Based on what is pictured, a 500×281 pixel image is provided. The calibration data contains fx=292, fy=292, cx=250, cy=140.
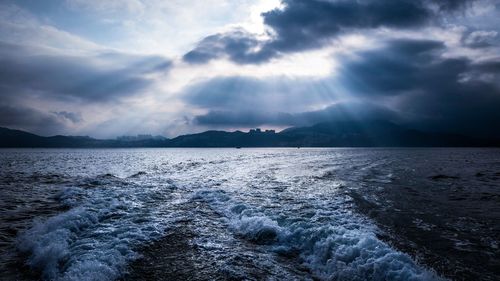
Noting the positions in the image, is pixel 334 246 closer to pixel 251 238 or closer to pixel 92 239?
pixel 251 238

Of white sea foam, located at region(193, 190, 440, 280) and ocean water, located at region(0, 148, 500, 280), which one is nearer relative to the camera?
white sea foam, located at region(193, 190, 440, 280)

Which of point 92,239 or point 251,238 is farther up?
point 92,239

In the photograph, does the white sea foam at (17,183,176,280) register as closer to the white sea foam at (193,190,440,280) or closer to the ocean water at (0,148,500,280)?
the ocean water at (0,148,500,280)

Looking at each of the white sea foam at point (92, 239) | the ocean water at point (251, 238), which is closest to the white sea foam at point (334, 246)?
the ocean water at point (251, 238)

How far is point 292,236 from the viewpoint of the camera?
1103cm

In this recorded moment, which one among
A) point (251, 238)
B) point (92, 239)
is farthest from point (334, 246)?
point (92, 239)

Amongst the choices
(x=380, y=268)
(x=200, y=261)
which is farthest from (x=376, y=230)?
(x=200, y=261)

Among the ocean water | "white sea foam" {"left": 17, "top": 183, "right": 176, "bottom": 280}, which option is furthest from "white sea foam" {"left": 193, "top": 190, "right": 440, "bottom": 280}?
"white sea foam" {"left": 17, "top": 183, "right": 176, "bottom": 280}

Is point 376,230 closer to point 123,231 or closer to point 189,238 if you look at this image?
point 189,238

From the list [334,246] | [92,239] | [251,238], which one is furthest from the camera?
[251,238]

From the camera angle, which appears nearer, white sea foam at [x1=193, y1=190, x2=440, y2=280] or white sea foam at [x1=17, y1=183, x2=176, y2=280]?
white sea foam at [x1=193, y1=190, x2=440, y2=280]

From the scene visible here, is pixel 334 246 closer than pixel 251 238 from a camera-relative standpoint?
Yes

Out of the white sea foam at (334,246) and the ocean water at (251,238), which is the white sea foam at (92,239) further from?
the white sea foam at (334,246)

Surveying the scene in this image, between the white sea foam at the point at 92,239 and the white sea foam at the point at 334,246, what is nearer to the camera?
the white sea foam at the point at 334,246
